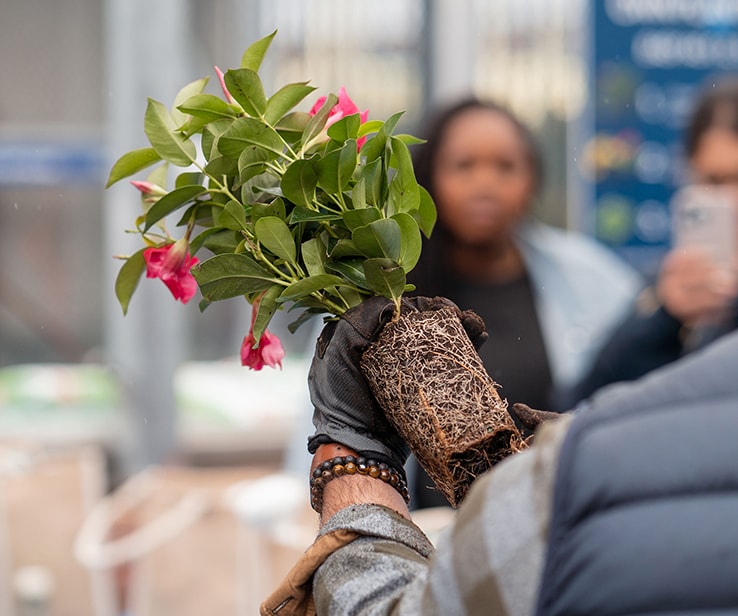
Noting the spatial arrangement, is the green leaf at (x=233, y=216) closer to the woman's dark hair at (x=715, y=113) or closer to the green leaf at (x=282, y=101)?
the green leaf at (x=282, y=101)

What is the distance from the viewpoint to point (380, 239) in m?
0.74

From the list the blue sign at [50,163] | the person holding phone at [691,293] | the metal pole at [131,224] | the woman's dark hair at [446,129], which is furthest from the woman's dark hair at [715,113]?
the blue sign at [50,163]

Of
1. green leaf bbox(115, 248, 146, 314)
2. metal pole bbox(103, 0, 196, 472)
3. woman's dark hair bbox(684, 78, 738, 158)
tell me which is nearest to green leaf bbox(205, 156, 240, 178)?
green leaf bbox(115, 248, 146, 314)

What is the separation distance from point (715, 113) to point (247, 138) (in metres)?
1.41

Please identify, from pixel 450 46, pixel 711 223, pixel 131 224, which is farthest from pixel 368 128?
pixel 450 46

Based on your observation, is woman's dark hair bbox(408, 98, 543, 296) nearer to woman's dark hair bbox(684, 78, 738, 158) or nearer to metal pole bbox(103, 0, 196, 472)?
woman's dark hair bbox(684, 78, 738, 158)

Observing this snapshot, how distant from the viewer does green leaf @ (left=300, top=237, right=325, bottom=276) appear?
0.76 metres

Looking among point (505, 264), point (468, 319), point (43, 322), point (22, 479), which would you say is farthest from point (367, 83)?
point (468, 319)

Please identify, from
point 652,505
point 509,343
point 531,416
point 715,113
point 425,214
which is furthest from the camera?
point 715,113

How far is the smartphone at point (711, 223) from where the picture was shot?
71.4 inches

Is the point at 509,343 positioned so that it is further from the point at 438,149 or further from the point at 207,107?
the point at 438,149

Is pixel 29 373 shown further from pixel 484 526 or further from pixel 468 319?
pixel 484 526

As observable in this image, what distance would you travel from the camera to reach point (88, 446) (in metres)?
3.37

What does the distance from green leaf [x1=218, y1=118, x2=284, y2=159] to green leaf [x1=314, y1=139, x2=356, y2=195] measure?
0.04 m
